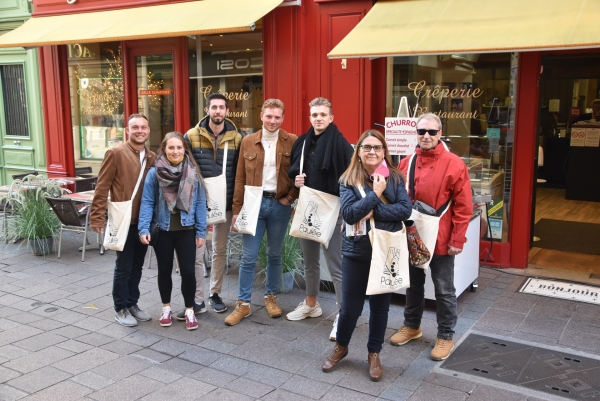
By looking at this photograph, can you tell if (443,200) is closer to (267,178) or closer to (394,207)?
(394,207)

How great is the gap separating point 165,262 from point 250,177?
3.31 feet

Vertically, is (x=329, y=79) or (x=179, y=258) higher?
(x=329, y=79)

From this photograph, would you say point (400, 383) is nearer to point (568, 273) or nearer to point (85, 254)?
point (568, 273)

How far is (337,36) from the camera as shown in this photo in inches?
275

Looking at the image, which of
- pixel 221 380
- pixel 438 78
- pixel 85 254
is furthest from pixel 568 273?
pixel 85 254

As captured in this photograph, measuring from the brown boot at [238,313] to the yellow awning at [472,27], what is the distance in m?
2.67

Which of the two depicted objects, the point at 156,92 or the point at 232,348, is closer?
the point at 232,348

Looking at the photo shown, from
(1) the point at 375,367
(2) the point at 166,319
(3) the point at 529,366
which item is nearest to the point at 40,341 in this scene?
(2) the point at 166,319

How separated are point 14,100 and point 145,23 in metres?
4.43

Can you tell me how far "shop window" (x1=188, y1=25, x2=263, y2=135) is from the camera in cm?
788

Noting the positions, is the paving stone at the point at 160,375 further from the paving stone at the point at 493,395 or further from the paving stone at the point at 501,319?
the paving stone at the point at 501,319

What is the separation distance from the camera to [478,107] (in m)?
6.52

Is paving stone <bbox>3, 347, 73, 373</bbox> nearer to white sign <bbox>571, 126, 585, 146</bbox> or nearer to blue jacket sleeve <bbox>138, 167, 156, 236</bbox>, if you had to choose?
blue jacket sleeve <bbox>138, 167, 156, 236</bbox>

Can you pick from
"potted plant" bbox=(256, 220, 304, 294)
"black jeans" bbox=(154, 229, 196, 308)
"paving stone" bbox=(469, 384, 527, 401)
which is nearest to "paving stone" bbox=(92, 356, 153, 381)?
"black jeans" bbox=(154, 229, 196, 308)
